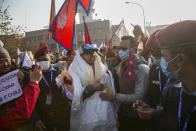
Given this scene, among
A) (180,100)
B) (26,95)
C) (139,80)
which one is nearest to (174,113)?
(180,100)

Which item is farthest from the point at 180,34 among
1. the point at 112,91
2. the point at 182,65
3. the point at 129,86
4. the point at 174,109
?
the point at 112,91

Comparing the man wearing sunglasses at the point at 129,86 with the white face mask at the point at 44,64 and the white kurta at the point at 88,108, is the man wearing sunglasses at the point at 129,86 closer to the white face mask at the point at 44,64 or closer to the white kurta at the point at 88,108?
the white kurta at the point at 88,108

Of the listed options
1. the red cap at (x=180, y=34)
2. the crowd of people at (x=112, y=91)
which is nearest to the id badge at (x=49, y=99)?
the crowd of people at (x=112, y=91)

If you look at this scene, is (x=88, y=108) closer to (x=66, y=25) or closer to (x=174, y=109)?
(x=174, y=109)

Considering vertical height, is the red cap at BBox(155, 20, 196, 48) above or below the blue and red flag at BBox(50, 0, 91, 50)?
below

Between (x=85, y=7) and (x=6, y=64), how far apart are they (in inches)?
75.8

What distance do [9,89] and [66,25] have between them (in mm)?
1593

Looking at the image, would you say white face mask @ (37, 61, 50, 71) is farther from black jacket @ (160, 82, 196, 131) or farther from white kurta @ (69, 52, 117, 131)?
black jacket @ (160, 82, 196, 131)

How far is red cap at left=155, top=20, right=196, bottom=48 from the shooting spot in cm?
109

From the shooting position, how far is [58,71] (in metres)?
3.33

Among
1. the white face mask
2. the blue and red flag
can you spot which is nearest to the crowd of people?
the white face mask

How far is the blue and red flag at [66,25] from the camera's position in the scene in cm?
286

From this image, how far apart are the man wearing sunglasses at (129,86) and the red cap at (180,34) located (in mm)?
1230

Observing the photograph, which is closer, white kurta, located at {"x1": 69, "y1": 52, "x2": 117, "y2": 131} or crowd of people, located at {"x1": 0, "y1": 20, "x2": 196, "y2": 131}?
crowd of people, located at {"x1": 0, "y1": 20, "x2": 196, "y2": 131}
